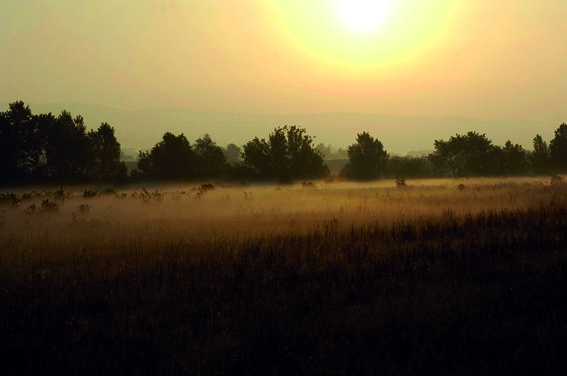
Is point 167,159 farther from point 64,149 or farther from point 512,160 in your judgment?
point 512,160

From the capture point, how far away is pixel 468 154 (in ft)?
189

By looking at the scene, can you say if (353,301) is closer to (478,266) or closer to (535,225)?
(478,266)

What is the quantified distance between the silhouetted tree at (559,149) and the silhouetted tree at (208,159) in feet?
142

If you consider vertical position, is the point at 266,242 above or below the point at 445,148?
below

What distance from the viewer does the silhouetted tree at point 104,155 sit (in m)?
45.9

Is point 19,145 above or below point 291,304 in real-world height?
above

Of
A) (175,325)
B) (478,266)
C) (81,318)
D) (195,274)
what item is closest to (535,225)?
(478,266)

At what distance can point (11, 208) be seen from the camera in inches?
794

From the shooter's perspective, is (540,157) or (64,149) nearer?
(64,149)

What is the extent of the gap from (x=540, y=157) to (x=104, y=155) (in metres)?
54.2

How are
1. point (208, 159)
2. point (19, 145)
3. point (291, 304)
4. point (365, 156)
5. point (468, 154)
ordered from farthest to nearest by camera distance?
point (468, 154) < point (365, 156) < point (208, 159) < point (19, 145) < point (291, 304)

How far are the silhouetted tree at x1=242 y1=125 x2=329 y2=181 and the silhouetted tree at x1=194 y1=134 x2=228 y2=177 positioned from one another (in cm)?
241

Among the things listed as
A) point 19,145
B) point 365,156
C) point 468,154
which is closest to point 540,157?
point 468,154

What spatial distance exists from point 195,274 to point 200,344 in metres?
2.68
